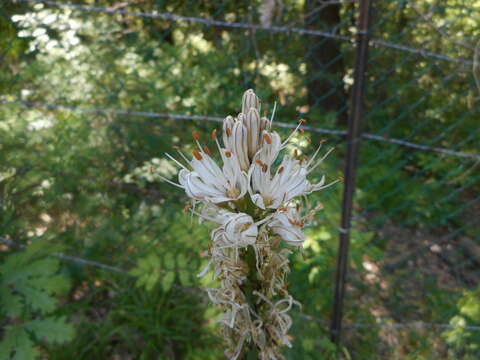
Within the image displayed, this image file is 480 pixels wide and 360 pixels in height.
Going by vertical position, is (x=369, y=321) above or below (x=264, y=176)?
below

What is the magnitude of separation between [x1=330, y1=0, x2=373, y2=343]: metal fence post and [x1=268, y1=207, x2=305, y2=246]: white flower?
1221 millimetres

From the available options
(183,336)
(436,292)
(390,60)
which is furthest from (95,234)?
(390,60)

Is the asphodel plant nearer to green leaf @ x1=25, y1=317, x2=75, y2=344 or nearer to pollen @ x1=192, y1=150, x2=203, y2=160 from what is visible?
pollen @ x1=192, y1=150, x2=203, y2=160

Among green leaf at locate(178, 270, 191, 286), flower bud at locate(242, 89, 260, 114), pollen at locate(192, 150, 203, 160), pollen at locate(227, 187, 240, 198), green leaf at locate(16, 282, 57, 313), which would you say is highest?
flower bud at locate(242, 89, 260, 114)

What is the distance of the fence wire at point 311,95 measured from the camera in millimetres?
2385

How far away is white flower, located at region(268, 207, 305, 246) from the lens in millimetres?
774

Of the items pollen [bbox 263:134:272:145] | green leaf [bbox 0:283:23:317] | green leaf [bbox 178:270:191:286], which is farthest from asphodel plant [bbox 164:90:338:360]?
green leaf [bbox 0:283:23:317]

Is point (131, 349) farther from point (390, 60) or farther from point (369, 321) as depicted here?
point (390, 60)

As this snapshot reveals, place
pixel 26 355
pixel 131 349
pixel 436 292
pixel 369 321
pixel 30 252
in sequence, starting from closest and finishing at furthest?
pixel 26 355
pixel 30 252
pixel 131 349
pixel 369 321
pixel 436 292

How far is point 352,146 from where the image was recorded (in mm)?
1905

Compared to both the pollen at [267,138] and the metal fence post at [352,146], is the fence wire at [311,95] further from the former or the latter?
the pollen at [267,138]

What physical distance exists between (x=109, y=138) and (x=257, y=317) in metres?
2.56

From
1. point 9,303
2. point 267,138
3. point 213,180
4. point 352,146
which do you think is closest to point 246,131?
point 267,138

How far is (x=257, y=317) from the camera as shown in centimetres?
86
